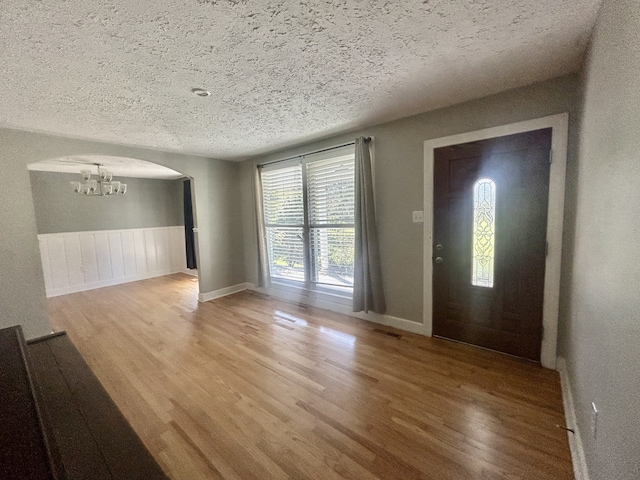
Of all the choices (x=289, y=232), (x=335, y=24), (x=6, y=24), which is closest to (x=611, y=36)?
(x=335, y=24)

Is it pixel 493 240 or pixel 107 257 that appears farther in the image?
pixel 107 257

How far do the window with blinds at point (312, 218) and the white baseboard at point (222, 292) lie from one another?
79 centimetres

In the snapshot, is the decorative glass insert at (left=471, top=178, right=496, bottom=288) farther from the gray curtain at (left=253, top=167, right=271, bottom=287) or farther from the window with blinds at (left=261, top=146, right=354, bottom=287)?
the gray curtain at (left=253, top=167, right=271, bottom=287)

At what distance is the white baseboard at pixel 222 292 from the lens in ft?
13.7

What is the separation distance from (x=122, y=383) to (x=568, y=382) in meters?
3.37

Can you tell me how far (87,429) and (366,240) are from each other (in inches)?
100

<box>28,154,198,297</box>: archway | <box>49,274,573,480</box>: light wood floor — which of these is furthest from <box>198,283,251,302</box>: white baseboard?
<box>49,274,573,480</box>: light wood floor

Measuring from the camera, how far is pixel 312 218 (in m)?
3.69

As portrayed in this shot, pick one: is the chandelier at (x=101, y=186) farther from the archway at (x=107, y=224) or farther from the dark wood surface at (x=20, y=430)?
the dark wood surface at (x=20, y=430)

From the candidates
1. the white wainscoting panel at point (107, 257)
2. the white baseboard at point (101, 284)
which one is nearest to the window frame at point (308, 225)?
the white wainscoting panel at point (107, 257)

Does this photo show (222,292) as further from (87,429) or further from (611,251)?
(611,251)

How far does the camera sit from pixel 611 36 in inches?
42.1

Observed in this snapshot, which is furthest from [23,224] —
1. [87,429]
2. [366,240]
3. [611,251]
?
[611,251]

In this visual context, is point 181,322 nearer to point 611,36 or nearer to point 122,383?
point 122,383
